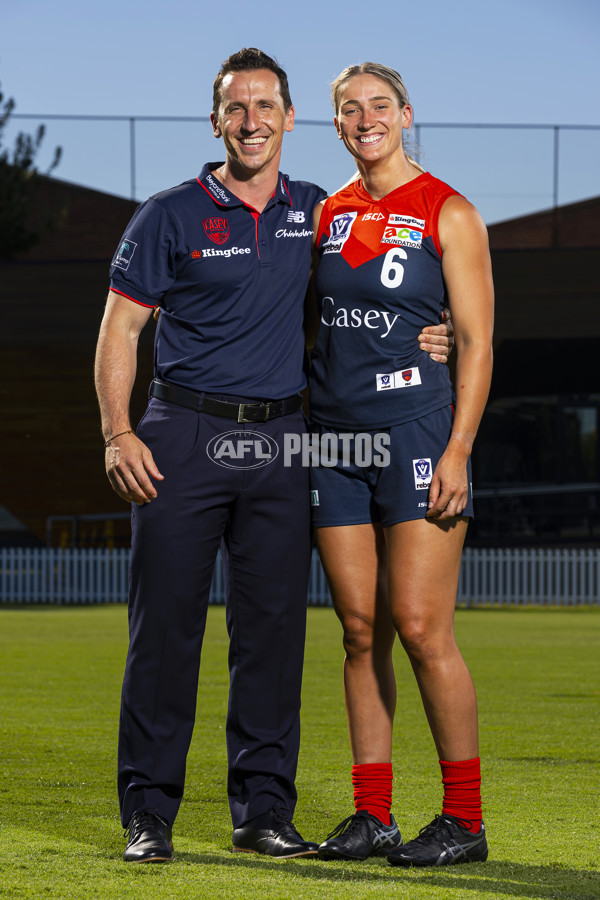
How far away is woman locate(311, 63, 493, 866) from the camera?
3.32m

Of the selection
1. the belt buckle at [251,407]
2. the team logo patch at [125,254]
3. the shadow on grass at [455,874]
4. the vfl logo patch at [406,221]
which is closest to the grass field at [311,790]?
the shadow on grass at [455,874]

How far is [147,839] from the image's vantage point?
3.25m

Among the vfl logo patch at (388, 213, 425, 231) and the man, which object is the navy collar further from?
the vfl logo patch at (388, 213, 425, 231)

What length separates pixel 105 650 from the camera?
35.2 feet

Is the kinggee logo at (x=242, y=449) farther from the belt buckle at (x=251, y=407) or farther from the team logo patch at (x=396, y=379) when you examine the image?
the team logo patch at (x=396, y=379)

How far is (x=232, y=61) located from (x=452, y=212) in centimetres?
84

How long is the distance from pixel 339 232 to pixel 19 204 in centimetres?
1951

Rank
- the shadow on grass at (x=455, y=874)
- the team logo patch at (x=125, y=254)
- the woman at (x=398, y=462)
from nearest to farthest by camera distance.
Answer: the shadow on grass at (x=455, y=874) < the woman at (x=398, y=462) < the team logo patch at (x=125, y=254)

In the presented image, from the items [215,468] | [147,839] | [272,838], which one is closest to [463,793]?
[272,838]

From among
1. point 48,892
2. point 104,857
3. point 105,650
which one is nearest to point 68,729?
point 104,857

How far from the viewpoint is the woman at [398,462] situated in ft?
10.9

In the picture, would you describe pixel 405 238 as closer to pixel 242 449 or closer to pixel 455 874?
pixel 242 449

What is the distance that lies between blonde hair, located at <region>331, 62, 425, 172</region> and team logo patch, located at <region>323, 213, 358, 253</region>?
0.97 feet

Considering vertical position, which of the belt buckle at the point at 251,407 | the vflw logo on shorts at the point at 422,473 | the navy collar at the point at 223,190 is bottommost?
the vflw logo on shorts at the point at 422,473
